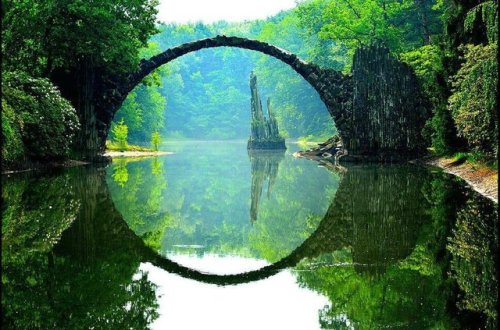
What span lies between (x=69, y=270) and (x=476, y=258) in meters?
4.78

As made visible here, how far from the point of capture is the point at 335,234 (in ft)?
35.7

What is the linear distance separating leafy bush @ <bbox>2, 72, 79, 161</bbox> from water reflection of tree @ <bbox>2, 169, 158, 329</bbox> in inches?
325

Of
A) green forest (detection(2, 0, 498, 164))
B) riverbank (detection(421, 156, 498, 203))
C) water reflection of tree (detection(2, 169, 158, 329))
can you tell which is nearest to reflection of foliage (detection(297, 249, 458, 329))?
water reflection of tree (detection(2, 169, 158, 329))

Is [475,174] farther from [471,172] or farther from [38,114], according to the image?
[38,114]

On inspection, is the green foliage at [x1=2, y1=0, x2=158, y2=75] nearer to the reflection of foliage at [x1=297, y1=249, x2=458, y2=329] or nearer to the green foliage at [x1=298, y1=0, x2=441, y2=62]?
the green foliage at [x1=298, y1=0, x2=441, y2=62]

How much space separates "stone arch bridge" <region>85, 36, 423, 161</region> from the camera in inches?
1115

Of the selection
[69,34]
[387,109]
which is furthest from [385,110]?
[69,34]

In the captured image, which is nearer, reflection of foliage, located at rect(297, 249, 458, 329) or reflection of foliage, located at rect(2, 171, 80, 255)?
reflection of foliage, located at rect(297, 249, 458, 329)

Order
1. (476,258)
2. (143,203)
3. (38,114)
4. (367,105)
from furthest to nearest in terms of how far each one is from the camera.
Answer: (367,105), (38,114), (143,203), (476,258)

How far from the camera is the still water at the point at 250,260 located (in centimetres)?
611

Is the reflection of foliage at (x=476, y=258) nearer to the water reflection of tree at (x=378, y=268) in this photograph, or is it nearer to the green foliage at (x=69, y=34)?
the water reflection of tree at (x=378, y=268)

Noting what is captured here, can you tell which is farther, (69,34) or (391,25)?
(391,25)

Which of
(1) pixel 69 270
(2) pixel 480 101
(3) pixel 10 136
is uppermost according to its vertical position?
(2) pixel 480 101

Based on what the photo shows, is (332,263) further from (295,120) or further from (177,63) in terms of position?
(177,63)
